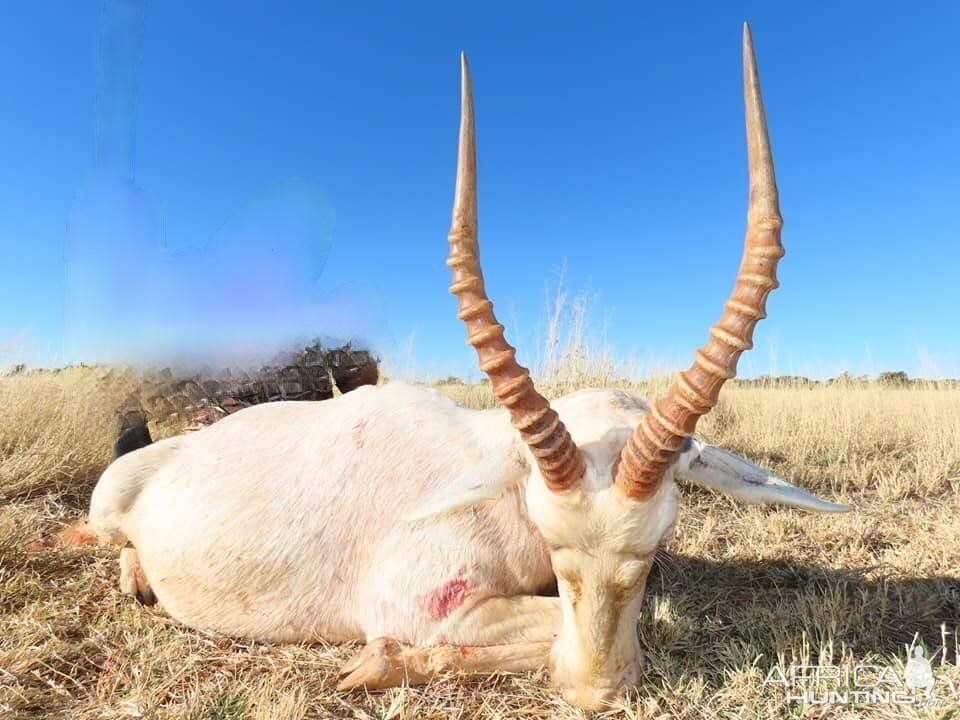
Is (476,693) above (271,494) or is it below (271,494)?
below

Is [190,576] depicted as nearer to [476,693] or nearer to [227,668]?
[227,668]

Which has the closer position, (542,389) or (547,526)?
(547,526)

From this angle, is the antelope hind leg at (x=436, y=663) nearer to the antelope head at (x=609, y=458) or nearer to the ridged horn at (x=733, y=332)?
the antelope head at (x=609, y=458)

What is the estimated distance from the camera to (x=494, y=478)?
255 centimetres

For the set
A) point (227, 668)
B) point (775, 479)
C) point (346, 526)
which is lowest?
point (227, 668)

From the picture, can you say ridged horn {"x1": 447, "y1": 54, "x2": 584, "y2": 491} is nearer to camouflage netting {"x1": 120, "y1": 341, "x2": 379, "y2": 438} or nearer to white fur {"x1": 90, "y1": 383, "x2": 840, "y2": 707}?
white fur {"x1": 90, "y1": 383, "x2": 840, "y2": 707}

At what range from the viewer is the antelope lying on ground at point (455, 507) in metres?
2.19

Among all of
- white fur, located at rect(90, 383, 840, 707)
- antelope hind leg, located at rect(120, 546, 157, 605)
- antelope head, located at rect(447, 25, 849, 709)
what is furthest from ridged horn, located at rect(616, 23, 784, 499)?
antelope hind leg, located at rect(120, 546, 157, 605)

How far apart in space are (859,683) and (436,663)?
1.75 meters

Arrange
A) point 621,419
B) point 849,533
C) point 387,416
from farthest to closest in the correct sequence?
point 849,533, point 387,416, point 621,419

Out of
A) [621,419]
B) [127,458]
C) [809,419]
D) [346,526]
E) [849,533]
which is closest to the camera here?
[621,419]

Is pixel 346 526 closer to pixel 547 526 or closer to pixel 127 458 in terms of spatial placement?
pixel 547 526

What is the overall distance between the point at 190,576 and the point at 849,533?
4.36 m

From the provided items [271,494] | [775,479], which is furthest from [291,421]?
[775,479]
